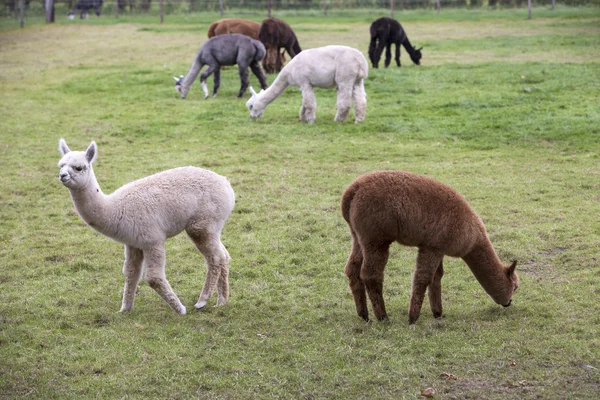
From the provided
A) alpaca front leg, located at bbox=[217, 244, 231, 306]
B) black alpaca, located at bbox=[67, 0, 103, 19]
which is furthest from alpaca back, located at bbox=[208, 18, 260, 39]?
black alpaca, located at bbox=[67, 0, 103, 19]

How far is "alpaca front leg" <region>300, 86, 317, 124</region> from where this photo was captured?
14398mm

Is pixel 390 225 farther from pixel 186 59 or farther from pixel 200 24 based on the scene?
pixel 200 24

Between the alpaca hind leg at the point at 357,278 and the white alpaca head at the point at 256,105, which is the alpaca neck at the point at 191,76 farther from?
the alpaca hind leg at the point at 357,278

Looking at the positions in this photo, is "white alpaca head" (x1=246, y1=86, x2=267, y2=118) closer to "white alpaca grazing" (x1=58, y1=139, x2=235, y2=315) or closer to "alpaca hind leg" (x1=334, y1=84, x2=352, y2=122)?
"alpaca hind leg" (x1=334, y1=84, x2=352, y2=122)

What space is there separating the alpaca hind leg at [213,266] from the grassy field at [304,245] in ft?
0.44

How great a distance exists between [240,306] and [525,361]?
2482 millimetres

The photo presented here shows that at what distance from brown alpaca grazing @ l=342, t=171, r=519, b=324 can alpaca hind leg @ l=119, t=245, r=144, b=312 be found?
1.80 meters

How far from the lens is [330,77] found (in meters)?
14.1

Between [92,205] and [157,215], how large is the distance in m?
0.53

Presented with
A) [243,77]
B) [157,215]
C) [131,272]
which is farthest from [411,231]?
[243,77]

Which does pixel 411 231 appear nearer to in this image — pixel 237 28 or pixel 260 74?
pixel 260 74

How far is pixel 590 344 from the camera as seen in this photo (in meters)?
5.56

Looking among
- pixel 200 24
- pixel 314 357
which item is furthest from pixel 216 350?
pixel 200 24

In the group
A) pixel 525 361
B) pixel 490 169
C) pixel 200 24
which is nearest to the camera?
pixel 525 361
